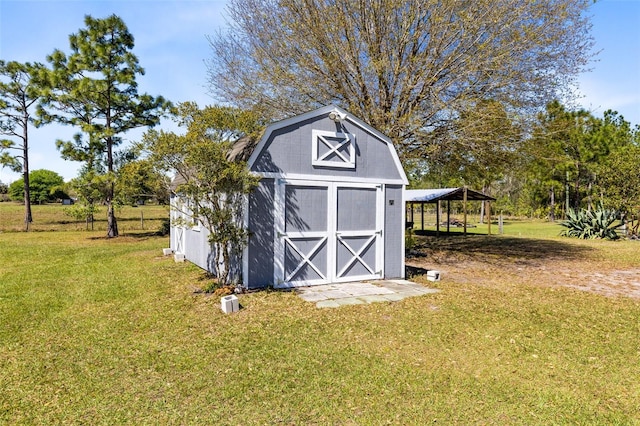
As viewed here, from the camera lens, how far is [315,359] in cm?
420

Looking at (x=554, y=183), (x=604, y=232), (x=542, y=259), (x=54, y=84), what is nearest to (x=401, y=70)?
(x=542, y=259)

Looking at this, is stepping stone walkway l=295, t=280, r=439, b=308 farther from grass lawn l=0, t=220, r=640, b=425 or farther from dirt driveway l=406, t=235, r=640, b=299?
dirt driveway l=406, t=235, r=640, b=299

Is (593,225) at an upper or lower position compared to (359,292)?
upper

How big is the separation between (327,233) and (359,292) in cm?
136

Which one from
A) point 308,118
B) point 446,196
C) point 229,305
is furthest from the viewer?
point 446,196

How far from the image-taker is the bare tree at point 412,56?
9648 millimetres

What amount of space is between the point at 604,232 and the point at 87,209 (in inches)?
984

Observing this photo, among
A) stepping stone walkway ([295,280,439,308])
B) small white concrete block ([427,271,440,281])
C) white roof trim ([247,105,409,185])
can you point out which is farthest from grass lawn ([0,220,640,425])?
white roof trim ([247,105,409,185])

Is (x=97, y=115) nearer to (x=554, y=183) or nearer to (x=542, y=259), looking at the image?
(x=542, y=259)

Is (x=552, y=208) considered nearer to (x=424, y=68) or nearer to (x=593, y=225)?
(x=593, y=225)

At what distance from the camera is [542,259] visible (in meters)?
12.0

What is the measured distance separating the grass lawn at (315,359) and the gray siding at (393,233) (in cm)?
143

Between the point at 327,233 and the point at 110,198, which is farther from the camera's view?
the point at 110,198

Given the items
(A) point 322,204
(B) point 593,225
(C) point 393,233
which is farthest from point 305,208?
(B) point 593,225
